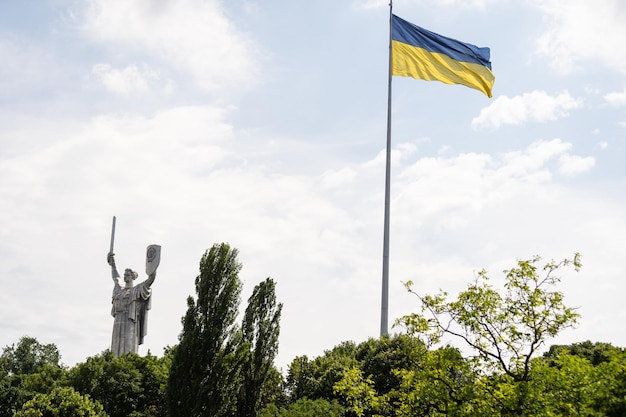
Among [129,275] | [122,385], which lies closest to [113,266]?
[129,275]

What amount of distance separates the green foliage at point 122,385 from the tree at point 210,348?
12.8ft

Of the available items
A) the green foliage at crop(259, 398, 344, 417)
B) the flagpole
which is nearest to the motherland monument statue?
the green foliage at crop(259, 398, 344, 417)

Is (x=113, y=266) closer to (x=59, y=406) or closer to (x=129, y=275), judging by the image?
(x=129, y=275)

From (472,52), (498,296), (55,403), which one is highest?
(472,52)

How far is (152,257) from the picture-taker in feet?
105

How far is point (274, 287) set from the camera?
2641 centimetres

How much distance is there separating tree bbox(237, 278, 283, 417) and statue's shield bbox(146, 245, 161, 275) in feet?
25.1

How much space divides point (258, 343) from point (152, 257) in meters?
9.06

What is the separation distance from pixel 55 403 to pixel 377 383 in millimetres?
11322

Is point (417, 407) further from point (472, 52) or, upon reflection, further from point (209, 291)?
point (472, 52)

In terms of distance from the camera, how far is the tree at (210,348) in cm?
2353

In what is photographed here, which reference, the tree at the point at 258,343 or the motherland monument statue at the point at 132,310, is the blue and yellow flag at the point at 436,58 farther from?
the motherland monument statue at the point at 132,310

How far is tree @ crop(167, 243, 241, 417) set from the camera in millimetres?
23531

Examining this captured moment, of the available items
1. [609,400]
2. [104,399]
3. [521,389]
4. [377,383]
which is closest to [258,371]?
[377,383]
